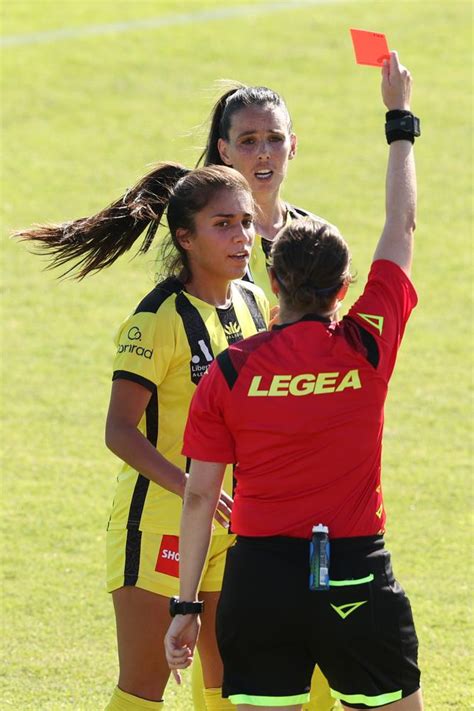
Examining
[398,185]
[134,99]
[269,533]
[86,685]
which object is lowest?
[86,685]

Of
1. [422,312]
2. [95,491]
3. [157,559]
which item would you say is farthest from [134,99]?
[157,559]

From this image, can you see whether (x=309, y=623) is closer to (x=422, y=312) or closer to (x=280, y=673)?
(x=280, y=673)

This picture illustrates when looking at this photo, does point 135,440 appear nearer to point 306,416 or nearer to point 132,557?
point 132,557

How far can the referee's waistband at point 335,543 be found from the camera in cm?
318

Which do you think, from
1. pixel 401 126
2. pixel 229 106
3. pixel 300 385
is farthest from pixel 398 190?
pixel 229 106

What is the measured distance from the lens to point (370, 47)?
3537 millimetres

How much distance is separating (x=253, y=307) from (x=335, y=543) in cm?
126

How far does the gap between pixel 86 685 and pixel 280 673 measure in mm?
2180

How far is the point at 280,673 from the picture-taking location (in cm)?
318

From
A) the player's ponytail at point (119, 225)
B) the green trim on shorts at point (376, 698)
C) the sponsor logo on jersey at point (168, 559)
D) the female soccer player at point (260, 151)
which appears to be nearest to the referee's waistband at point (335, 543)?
the green trim on shorts at point (376, 698)

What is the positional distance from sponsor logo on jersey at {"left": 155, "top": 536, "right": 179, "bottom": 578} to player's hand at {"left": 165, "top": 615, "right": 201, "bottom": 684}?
0.62 meters

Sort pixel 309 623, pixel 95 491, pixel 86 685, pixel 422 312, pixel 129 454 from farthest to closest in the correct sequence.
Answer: pixel 422 312
pixel 95 491
pixel 86 685
pixel 129 454
pixel 309 623

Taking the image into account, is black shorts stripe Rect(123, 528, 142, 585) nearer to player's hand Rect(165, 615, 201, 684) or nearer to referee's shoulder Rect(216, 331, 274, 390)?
player's hand Rect(165, 615, 201, 684)

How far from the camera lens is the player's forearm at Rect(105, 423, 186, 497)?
3773 millimetres
